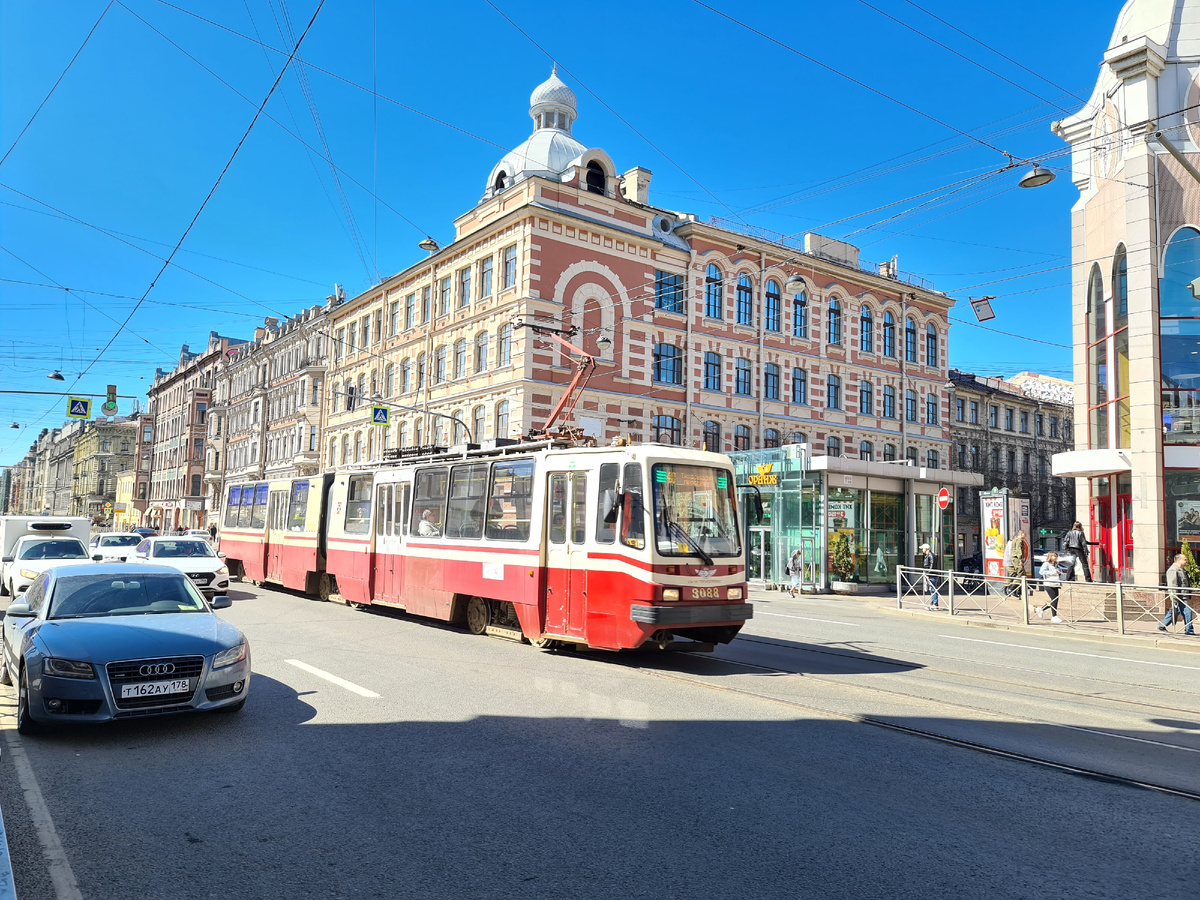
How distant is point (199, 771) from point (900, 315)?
46742 mm

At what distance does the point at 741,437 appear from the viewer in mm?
41062

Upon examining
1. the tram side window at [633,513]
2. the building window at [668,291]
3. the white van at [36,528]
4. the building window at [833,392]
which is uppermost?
the building window at [668,291]

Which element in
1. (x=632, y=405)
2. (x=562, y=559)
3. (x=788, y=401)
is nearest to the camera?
(x=562, y=559)

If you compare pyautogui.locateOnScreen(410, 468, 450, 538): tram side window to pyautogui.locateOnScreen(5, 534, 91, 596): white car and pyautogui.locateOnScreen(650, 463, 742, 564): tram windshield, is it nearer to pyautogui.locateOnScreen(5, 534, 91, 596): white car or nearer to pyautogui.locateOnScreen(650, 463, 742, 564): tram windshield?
pyautogui.locateOnScreen(650, 463, 742, 564): tram windshield

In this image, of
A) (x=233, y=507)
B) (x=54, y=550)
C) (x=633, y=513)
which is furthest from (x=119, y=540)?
(x=633, y=513)

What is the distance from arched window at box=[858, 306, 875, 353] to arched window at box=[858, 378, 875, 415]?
179 centimetres

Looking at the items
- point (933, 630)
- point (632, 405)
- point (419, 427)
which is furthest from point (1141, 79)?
point (419, 427)

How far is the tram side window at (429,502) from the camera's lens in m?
16.0

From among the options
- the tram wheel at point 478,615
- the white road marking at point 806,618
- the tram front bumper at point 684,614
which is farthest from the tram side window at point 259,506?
the tram front bumper at point 684,614

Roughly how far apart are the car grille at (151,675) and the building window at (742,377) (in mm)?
35280

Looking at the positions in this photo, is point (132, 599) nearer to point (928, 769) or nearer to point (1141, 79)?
point (928, 769)

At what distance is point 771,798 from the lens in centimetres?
592

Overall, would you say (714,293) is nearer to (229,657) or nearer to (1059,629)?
(1059,629)

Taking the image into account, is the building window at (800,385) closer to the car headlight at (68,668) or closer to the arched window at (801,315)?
the arched window at (801,315)
